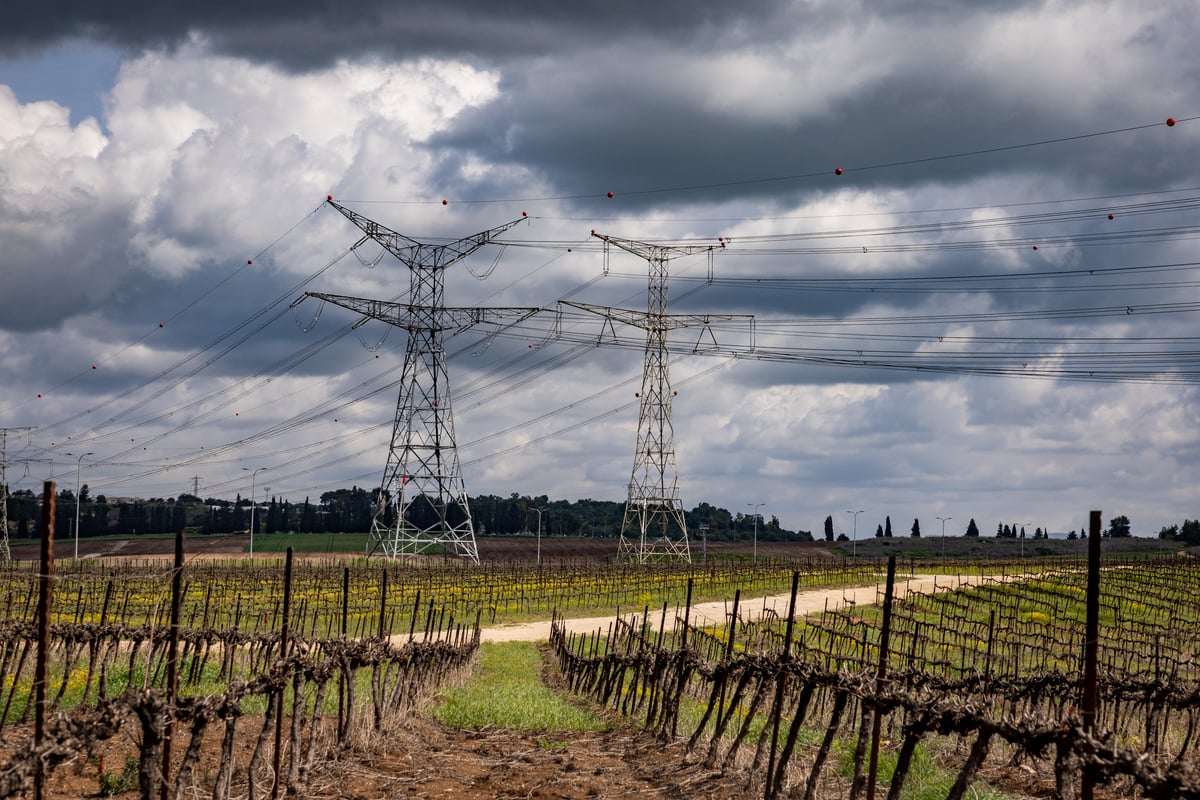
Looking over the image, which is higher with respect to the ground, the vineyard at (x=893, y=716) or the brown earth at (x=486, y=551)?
the vineyard at (x=893, y=716)

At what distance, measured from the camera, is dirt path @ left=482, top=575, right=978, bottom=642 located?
52625 millimetres

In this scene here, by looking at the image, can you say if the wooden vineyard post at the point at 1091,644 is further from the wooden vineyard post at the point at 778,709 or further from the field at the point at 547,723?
the wooden vineyard post at the point at 778,709

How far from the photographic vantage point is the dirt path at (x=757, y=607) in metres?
52.6

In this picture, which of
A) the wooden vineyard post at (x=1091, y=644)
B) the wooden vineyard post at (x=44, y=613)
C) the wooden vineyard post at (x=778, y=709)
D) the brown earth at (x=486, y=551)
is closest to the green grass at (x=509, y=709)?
the wooden vineyard post at (x=778, y=709)

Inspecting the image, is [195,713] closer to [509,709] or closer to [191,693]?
[509,709]

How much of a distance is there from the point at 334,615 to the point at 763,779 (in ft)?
138

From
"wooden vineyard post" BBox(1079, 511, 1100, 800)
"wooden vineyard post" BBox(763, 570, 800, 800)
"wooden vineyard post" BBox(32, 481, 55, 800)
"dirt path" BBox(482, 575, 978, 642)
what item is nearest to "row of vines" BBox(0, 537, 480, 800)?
"wooden vineyard post" BBox(32, 481, 55, 800)

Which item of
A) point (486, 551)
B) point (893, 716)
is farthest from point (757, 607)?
point (486, 551)

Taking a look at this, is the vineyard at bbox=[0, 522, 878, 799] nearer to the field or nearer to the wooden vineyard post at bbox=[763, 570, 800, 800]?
the field

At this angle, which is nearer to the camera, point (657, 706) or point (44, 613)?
point (44, 613)

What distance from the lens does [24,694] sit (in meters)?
24.3

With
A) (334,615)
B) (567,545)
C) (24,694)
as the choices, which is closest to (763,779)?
(24,694)

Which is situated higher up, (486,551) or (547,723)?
(547,723)

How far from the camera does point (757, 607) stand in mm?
65812
